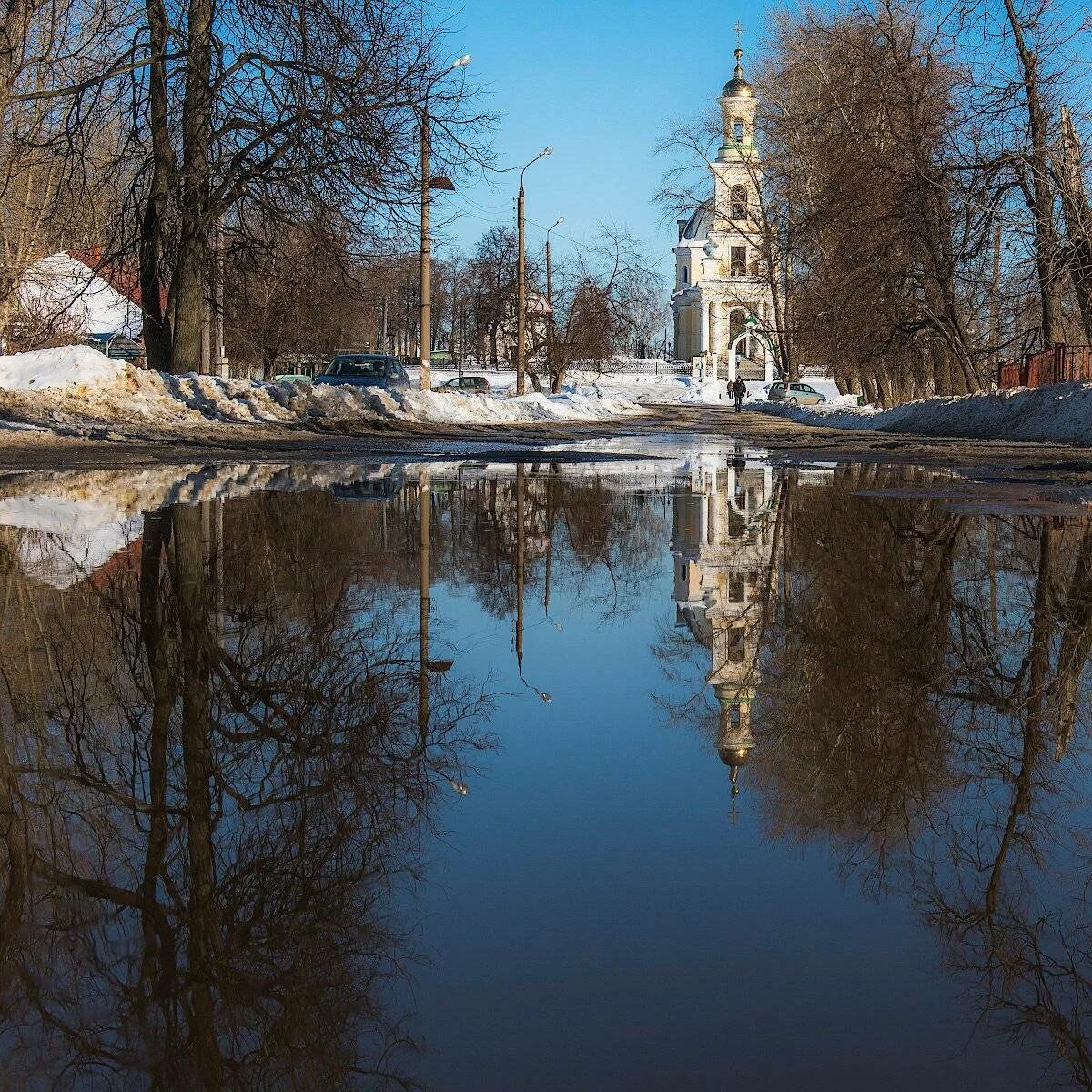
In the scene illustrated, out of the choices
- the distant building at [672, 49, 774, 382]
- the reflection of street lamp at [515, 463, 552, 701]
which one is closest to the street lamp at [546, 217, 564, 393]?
the distant building at [672, 49, 774, 382]

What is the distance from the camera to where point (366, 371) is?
3531cm

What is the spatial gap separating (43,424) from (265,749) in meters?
19.3

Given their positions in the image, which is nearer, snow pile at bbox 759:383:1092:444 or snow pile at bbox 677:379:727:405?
snow pile at bbox 759:383:1092:444

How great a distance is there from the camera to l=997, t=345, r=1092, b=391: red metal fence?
30.3 metres

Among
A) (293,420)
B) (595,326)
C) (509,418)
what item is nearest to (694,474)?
(293,420)

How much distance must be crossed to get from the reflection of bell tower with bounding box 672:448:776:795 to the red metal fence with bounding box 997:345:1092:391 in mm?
17601

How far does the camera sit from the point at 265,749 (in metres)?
4.12

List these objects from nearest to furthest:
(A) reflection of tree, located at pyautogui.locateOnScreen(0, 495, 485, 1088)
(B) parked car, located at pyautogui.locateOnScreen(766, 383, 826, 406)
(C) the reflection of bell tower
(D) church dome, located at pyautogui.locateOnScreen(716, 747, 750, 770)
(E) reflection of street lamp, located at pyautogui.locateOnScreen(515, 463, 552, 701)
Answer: (A) reflection of tree, located at pyautogui.locateOnScreen(0, 495, 485, 1088), (D) church dome, located at pyautogui.locateOnScreen(716, 747, 750, 770), (C) the reflection of bell tower, (E) reflection of street lamp, located at pyautogui.locateOnScreen(515, 463, 552, 701), (B) parked car, located at pyautogui.locateOnScreen(766, 383, 826, 406)

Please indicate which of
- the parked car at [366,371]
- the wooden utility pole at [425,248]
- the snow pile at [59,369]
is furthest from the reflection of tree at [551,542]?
the parked car at [366,371]

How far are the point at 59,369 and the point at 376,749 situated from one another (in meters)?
22.0

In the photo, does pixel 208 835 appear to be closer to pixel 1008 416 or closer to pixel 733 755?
pixel 733 755

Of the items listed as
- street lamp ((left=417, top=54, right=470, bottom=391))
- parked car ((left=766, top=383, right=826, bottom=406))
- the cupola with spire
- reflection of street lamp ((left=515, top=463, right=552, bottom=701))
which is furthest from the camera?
parked car ((left=766, top=383, right=826, bottom=406))

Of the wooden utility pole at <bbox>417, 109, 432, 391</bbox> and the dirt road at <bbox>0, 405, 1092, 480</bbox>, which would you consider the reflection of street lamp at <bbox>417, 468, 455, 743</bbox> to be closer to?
the dirt road at <bbox>0, 405, 1092, 480</bbox>

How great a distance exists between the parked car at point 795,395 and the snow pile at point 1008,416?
102ft
